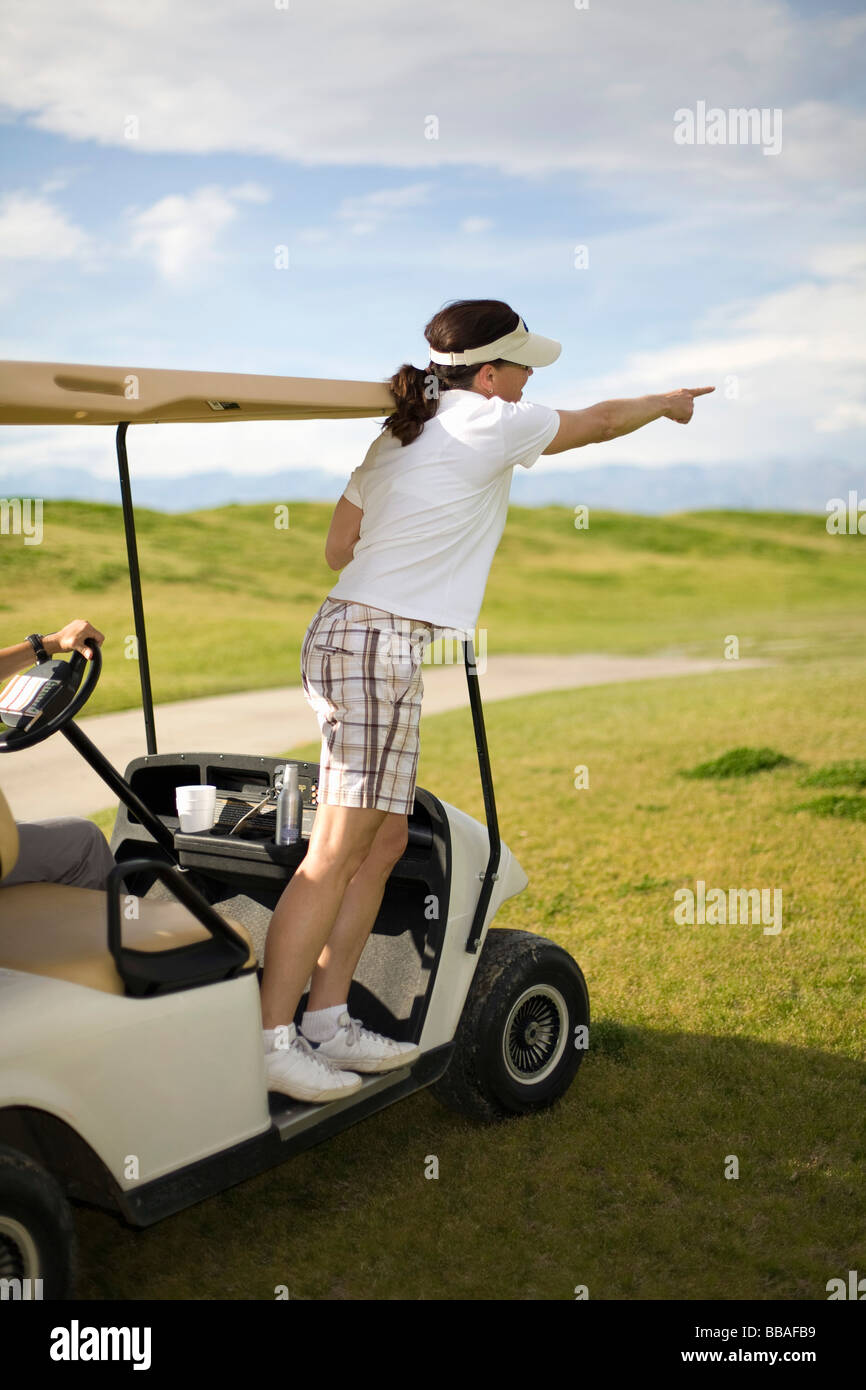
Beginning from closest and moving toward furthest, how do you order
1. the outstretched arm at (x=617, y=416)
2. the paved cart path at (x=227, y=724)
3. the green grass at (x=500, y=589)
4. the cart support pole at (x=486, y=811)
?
the outstretched arm at (x=617, y=416) → the cart support pole at (x=486, y=811) → the paved cart path at (x=227, y=724) → the green grass at (x=500, y=589)

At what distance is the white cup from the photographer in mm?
3191

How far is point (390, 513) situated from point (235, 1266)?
169cm

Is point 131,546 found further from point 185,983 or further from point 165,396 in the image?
point 185,983

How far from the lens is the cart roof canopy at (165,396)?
7.29 ft

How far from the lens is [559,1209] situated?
9.39 feet

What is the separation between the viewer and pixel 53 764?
400 inches

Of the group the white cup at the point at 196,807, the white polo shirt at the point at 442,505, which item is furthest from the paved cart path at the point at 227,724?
the white polo shirt at the point at 442,505

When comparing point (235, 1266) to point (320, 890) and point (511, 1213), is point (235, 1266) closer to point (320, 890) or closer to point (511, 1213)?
point (511, 1213)

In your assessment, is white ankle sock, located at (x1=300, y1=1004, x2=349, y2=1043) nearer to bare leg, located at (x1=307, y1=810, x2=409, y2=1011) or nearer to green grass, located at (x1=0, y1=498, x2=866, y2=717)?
bare leg, located at (x1=307, y1=810, x2=409, y2=1011)

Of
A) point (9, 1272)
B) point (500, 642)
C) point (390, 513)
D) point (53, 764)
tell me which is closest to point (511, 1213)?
point (9, 1272)

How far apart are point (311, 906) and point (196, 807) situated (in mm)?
614

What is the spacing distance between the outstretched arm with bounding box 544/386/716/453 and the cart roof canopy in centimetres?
41

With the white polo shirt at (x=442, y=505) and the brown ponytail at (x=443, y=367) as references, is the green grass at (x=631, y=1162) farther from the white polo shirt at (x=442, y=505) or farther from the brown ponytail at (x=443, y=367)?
the brown ponytail at (x=443, y=367)

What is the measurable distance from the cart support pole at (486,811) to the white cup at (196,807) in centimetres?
72
